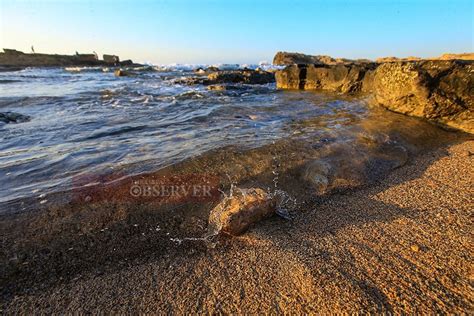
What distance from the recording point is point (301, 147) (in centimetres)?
439

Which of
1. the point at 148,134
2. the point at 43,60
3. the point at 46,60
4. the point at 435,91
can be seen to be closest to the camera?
the point at 148,134

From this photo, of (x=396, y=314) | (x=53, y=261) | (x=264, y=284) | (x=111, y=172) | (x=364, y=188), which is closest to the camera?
(x=396, y=314)

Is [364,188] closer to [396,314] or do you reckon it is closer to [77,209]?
[396,314]

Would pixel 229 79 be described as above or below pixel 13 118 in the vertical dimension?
above

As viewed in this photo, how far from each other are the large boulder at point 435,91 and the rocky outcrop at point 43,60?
165 feet

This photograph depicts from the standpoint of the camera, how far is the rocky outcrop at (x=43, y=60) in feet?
137

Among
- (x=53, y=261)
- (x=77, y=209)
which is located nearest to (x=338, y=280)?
(x=53, y=261)

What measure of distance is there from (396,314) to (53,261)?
235cm

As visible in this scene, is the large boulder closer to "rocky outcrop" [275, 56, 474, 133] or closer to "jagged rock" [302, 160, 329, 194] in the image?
"rocky outcrop" [275, 56, 474, 133]

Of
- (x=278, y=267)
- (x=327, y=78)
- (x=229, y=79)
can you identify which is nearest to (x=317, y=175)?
(x=278, y=267)

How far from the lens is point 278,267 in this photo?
190cm

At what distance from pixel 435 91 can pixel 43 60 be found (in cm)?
5661

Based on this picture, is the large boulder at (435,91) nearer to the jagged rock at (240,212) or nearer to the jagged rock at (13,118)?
the jagged rock at (240,212)

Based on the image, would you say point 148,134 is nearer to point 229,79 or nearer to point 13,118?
point 13,118
